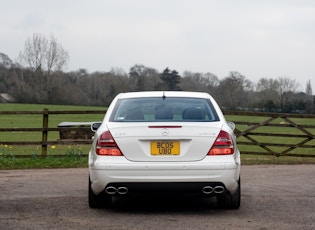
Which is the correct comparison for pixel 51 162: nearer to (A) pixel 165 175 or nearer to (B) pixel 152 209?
(B) pixel 152 209

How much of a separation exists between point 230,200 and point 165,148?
1.14 metres

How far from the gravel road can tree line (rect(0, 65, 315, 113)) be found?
66326 millimetres

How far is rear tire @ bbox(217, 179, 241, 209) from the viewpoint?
23.3ft

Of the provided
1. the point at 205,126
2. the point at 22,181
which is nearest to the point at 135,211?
the point at 205,126

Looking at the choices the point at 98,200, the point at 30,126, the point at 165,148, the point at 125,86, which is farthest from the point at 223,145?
the point at 125,86

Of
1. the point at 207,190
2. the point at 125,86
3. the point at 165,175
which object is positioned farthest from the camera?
the point at 125,86

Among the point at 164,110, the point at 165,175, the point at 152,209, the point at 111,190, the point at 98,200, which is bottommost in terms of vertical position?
the point at 152,209

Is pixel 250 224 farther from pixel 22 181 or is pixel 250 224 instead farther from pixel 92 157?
pixel 22 181

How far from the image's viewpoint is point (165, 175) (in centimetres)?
654

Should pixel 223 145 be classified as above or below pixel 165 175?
above

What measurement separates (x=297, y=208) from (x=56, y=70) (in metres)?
100

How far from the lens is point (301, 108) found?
70.8 meters

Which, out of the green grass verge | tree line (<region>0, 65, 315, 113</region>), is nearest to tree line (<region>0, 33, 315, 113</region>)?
tree line (<region>0, 65, 315, 113</region>)

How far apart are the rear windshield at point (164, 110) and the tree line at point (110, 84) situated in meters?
67.7
